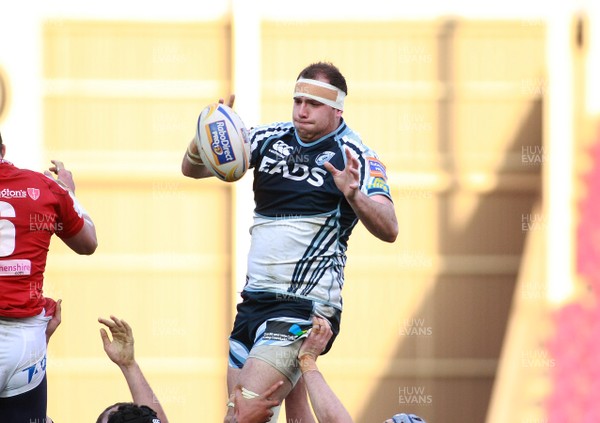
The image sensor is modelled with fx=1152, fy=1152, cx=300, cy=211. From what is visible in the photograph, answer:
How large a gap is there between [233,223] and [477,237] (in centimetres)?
205

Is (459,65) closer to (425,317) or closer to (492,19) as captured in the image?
(492,19)

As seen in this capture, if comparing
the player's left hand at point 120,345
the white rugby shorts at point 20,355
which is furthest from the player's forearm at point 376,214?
the white rugby shorts at point 20,355

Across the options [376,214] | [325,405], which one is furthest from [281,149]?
[325,405]

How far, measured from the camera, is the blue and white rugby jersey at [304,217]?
5.45 metres

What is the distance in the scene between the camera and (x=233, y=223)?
9.51 m

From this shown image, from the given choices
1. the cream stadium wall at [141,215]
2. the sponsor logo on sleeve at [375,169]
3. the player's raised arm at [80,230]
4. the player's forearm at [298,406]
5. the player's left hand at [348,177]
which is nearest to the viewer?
the player's left hand at [348,177]

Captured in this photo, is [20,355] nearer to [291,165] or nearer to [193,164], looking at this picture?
[193,164]

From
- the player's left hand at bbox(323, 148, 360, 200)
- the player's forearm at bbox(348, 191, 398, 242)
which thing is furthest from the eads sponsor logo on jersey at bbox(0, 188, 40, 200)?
the player's forearm at bbox(348, 191, 398, 242)

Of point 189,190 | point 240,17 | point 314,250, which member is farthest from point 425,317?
point 314,250

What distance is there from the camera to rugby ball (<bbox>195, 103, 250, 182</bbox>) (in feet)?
18.0

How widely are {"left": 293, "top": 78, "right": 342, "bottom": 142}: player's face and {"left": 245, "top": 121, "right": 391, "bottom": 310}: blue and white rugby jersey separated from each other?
5 cm

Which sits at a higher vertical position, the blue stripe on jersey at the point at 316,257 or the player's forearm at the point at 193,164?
the player's forearm at the point at 193,164

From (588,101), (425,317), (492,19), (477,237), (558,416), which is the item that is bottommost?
(558,416)

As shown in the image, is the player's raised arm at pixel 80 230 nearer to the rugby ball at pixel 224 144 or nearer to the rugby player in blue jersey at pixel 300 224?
the rugby ball at pixel 224 144
